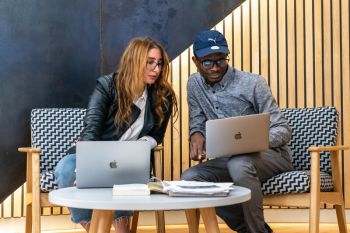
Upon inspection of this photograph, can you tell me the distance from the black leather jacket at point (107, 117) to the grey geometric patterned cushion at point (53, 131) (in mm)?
446

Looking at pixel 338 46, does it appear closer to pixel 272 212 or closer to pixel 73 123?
pixel 272 212

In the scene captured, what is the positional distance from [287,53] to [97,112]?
6.89ft

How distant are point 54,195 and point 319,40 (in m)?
3.32

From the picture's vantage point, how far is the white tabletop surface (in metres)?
2.33

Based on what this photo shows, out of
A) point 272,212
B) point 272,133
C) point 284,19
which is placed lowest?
point 272,212

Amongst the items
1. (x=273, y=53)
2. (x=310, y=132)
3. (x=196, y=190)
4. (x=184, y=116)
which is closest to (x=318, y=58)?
(x=273, y=53)

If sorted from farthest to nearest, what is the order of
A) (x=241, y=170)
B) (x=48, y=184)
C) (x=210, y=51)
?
(x=210, y=51), (x=48, y=184), (x=241, y=170)

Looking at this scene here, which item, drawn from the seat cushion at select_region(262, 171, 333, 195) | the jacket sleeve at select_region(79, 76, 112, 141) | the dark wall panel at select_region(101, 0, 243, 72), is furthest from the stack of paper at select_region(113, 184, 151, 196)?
the dark wall panel at select_region(101, 0, 243, 72)

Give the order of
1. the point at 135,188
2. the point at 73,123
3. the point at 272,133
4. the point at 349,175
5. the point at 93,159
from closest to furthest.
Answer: the point at 135,188, the point at 93,159, the point at 272,133, the point at 73,123, the point at 349,175

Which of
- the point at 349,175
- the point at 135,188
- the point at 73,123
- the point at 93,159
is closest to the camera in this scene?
the point at 135,188

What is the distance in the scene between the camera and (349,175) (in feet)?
17.0

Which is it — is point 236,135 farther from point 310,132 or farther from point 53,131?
point 53,131

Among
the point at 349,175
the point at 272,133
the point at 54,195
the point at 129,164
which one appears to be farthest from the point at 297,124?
the point at 54,195

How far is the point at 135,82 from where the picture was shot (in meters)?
3.89
